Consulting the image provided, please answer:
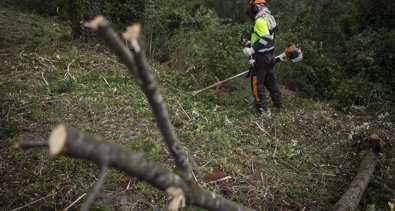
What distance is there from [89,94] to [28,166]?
6.79ft

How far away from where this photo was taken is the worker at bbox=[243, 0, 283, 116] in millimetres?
6568

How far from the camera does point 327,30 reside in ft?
36.8

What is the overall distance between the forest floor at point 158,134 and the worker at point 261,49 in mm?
505

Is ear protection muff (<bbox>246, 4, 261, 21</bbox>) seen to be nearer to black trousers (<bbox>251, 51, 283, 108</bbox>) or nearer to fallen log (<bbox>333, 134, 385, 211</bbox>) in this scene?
black trousers (<bbox>251, 51, 283, 108</bbox>)

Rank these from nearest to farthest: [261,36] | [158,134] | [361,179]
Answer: [361,179] < [158,134] < [261,36]

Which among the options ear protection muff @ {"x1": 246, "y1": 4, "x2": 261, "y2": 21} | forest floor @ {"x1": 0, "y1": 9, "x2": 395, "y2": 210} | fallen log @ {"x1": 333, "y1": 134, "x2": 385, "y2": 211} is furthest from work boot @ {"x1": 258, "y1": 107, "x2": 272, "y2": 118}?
fallen log @ {"x1": 333, "y1": 134, "x2": 385, "y2": 211}

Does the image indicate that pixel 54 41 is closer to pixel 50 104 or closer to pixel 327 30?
pixel 50 104

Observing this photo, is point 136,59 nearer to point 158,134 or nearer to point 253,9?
point 158,134

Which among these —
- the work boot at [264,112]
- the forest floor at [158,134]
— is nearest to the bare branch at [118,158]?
the forest floor at [158,134]

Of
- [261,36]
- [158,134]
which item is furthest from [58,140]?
[261,36]

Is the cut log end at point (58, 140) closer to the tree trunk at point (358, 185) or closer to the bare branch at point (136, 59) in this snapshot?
the bare branch at point (136, 59)

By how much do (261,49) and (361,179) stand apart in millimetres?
2842

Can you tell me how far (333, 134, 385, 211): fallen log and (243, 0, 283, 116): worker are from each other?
1870 millimetres

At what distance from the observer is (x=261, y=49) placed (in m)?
6.74
